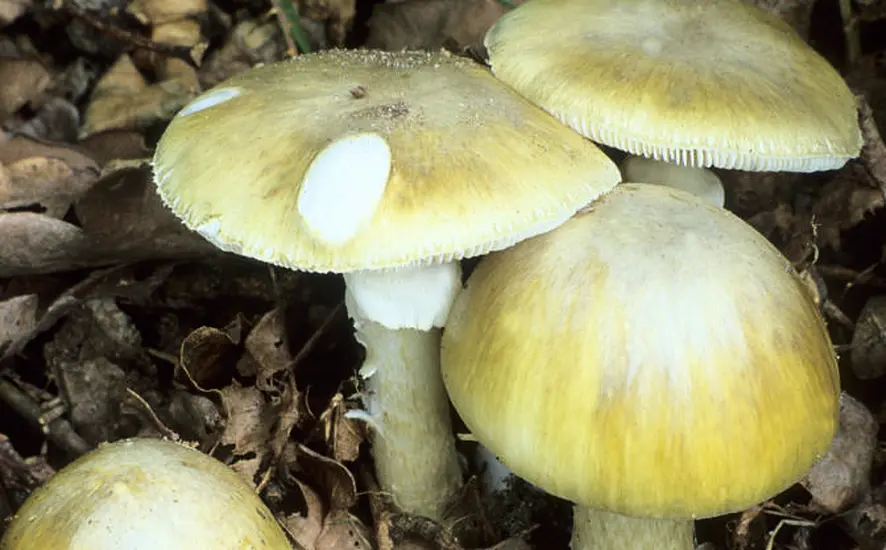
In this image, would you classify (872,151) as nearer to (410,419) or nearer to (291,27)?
(410,419)

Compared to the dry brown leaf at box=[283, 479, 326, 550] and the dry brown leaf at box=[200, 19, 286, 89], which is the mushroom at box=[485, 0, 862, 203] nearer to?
the dry brown leaf at box=[283, 479, 326, 550]

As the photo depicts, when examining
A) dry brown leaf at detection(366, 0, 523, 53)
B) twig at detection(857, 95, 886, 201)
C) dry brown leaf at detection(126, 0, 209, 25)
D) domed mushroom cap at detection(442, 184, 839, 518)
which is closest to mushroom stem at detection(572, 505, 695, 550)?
domed mushroom cap at detection(442, 184, 839, 518)

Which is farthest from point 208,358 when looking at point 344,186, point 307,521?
point 344,186

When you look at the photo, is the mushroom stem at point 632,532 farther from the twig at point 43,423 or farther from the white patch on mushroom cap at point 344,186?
the twig at point 43,423

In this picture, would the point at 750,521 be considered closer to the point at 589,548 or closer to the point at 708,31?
the point at 589,548

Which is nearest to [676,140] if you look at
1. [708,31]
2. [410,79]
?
[708,31]
